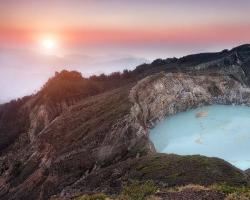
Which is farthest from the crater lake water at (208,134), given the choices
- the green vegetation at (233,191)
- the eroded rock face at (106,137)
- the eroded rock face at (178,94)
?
the green vegetation at (233,191)

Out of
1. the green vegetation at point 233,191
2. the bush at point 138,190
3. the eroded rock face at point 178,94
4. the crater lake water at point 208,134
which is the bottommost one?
the crater lake water at point 208,134

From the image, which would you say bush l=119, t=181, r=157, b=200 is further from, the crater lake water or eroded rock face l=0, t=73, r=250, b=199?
the crater lake water

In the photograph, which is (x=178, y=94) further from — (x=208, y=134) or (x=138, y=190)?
(x=138, y=190)

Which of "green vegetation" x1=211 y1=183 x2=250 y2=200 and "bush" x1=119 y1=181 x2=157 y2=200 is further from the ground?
"bush" x1=119 y1=181 x2=157 y2=200

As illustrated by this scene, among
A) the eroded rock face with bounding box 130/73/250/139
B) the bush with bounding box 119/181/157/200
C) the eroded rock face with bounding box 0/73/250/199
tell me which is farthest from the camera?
the eroded rock face with bounding box 130/73/250/139

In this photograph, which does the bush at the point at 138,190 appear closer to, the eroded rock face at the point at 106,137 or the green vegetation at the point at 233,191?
the eroded rock face at the point at 106,137

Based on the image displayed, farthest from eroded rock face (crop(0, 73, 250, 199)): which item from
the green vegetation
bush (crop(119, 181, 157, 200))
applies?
the green vegetation

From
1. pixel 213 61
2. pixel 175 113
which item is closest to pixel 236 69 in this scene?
pixel 213 61
